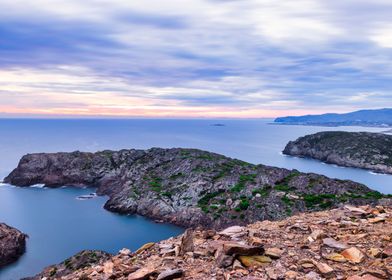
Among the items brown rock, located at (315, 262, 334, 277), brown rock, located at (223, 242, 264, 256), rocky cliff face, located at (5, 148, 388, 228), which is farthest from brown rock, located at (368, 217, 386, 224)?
rocky cliff face, located at (5, 148, 388, 228)

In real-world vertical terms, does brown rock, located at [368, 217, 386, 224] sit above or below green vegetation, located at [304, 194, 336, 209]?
above

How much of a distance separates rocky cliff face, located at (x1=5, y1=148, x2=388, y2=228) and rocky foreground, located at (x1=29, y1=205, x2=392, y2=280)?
66.2 metres

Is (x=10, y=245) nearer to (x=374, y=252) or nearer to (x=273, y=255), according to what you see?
(x=273, y=255)

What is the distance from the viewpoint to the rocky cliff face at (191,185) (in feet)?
281

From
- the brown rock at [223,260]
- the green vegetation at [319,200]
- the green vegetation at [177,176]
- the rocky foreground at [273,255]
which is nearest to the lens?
the rocky foreground at [273,255]

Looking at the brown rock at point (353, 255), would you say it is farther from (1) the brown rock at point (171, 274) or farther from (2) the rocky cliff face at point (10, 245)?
(2) the rocky cliff face at point (10, 245)

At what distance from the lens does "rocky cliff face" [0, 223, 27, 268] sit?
6709cm

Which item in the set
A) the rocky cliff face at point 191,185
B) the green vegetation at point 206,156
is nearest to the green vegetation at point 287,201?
the rocky cliff face at point 191,185

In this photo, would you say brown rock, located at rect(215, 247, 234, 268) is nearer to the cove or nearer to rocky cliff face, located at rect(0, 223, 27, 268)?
the cove

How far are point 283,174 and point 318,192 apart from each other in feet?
47.9

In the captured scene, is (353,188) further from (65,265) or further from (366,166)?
(366,166)

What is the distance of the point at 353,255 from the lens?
12781 mm

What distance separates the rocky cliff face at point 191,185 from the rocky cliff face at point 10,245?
31.6 m

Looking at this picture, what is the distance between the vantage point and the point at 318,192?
292 feet
